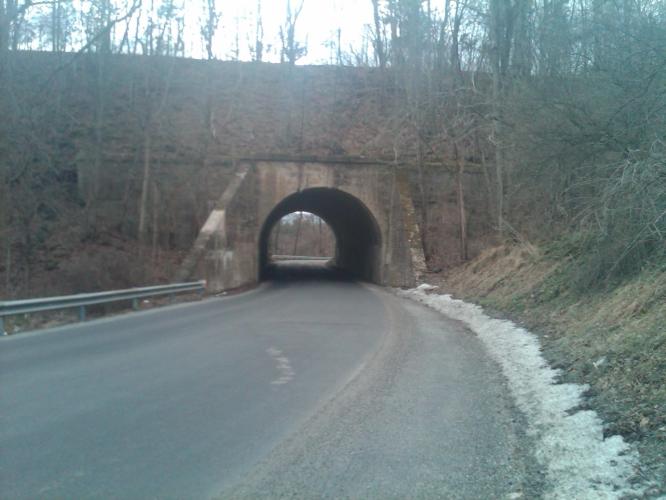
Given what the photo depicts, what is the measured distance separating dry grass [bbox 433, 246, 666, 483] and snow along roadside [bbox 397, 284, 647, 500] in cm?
15

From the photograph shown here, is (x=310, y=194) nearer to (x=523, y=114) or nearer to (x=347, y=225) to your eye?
(x=347, y=225)

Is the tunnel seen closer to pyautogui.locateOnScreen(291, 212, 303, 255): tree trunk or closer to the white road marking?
the white road marking

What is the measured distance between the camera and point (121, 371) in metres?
9.16

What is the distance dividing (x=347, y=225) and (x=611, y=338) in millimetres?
32902

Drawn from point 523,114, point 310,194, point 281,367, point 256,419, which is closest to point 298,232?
point 310,194

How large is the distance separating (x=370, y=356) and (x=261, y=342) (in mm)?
2312

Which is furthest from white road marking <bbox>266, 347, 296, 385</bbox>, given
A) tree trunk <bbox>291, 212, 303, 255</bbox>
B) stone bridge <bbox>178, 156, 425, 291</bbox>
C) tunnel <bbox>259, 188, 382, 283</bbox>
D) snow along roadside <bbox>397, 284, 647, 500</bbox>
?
tree trunk <bbox>291, 212, 303, 255</bbox>

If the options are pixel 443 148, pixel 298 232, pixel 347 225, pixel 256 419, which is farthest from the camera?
pixel 298 232

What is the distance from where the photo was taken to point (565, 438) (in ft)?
19.5

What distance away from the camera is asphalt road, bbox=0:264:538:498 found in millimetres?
5102

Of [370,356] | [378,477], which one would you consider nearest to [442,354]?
[370,356]

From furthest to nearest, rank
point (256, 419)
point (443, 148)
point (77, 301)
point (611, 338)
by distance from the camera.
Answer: point (443, 148) → point (77, 301) → point (611, 338) → point (256, 419)

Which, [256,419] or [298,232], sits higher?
[298,232]

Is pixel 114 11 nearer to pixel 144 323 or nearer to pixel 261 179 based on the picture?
pixel 261 179
